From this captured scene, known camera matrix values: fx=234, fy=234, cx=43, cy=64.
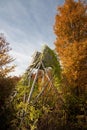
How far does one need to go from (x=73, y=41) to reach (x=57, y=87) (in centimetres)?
313

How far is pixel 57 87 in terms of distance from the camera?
9.65 meters

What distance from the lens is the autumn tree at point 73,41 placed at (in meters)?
10.7

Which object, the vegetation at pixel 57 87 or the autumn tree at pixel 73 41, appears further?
the autumn tree at pixel 73 41

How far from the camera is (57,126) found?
310 inches

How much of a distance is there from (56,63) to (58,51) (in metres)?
2.24

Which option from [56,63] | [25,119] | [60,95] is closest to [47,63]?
[56,63]

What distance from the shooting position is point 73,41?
1177cm

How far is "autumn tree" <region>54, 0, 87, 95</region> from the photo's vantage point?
10.7 m

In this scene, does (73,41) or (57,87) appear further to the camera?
(73,41)

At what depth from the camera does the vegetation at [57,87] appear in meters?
7.76

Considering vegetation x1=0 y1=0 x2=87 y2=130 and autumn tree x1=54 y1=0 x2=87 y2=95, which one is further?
autumn tree x1=54 y1=0 x2=87 y2=95

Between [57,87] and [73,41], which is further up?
[73,41]

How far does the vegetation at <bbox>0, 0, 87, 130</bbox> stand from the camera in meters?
7.76

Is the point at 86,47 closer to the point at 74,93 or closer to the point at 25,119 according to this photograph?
the point at 74,93
